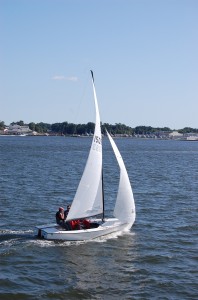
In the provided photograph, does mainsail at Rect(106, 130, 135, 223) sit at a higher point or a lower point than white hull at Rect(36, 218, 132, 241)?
higher

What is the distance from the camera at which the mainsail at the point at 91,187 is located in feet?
89.1

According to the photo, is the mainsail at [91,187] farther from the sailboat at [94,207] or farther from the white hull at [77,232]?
the white hull at [77,232]

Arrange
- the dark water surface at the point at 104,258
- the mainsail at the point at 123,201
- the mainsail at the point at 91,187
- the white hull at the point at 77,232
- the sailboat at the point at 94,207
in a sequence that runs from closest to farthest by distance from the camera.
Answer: the dark water surface at the point at 104,258 → the white hull at the point at 77,232 → the sailboat at the point at 94,207 → the mainsail at the point at 91,187 → the mainsail at the point at 123,201

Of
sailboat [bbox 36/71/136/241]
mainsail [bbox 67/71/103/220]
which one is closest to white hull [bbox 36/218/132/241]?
sailboat [bbox 36/71/136/241]

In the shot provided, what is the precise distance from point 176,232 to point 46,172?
115 feet

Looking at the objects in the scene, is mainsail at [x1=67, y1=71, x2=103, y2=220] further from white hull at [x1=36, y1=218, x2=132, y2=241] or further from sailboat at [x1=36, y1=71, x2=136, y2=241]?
white hull at [x1=36, y1=218, x2=132, y2=241]

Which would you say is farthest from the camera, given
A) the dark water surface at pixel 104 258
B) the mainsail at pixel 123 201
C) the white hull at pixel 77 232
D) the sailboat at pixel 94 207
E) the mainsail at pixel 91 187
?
the mainsail at pixel 123 201

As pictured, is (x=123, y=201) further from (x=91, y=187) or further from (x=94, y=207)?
(x=91, y=187)

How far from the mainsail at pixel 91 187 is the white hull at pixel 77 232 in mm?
998

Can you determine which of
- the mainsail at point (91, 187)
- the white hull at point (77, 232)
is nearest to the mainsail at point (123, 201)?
the white hull at point (77, 232)

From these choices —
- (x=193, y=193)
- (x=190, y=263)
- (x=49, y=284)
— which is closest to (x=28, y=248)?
(x=49, y=284)

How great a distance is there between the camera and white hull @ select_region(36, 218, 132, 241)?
84.3 feet

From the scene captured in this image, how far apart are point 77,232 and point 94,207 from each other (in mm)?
2430

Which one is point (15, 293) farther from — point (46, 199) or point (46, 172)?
point (46, 172)
